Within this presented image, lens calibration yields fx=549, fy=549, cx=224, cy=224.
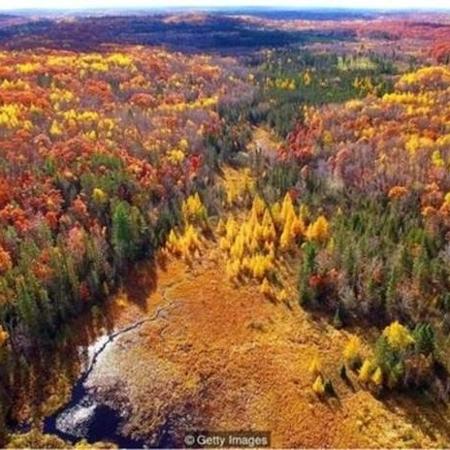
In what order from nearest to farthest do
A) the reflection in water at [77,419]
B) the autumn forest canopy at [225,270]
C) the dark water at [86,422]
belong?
the dark water at [86,422] < the reflection in water at [77,419] < the autumn forest canopy at [225,270]

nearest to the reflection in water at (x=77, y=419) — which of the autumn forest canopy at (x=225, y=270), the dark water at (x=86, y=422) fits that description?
the dark water at (x=86, y=422)

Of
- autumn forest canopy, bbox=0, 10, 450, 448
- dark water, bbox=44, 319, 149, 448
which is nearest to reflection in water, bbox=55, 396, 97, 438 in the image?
dark water, bbox=44, 319, 149, 448

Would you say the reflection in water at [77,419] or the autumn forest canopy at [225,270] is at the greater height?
the autumn forest canopy at [225,270]

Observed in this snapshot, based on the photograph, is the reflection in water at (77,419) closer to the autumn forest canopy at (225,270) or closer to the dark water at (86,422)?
the dark water at (86,422)

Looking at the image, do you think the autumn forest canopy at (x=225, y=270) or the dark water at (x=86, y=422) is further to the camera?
the autumn forest canopy at (x=225, y=270)

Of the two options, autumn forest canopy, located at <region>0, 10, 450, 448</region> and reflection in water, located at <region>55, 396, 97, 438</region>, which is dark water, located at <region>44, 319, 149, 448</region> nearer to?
reflection in water, located at <region>55, 396, 97, 438</region>

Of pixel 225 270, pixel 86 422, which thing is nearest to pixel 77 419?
pixel 86 422

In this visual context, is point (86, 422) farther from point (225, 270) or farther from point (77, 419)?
point (225, 270)

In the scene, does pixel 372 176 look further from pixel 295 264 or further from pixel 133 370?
pixel 133 370
